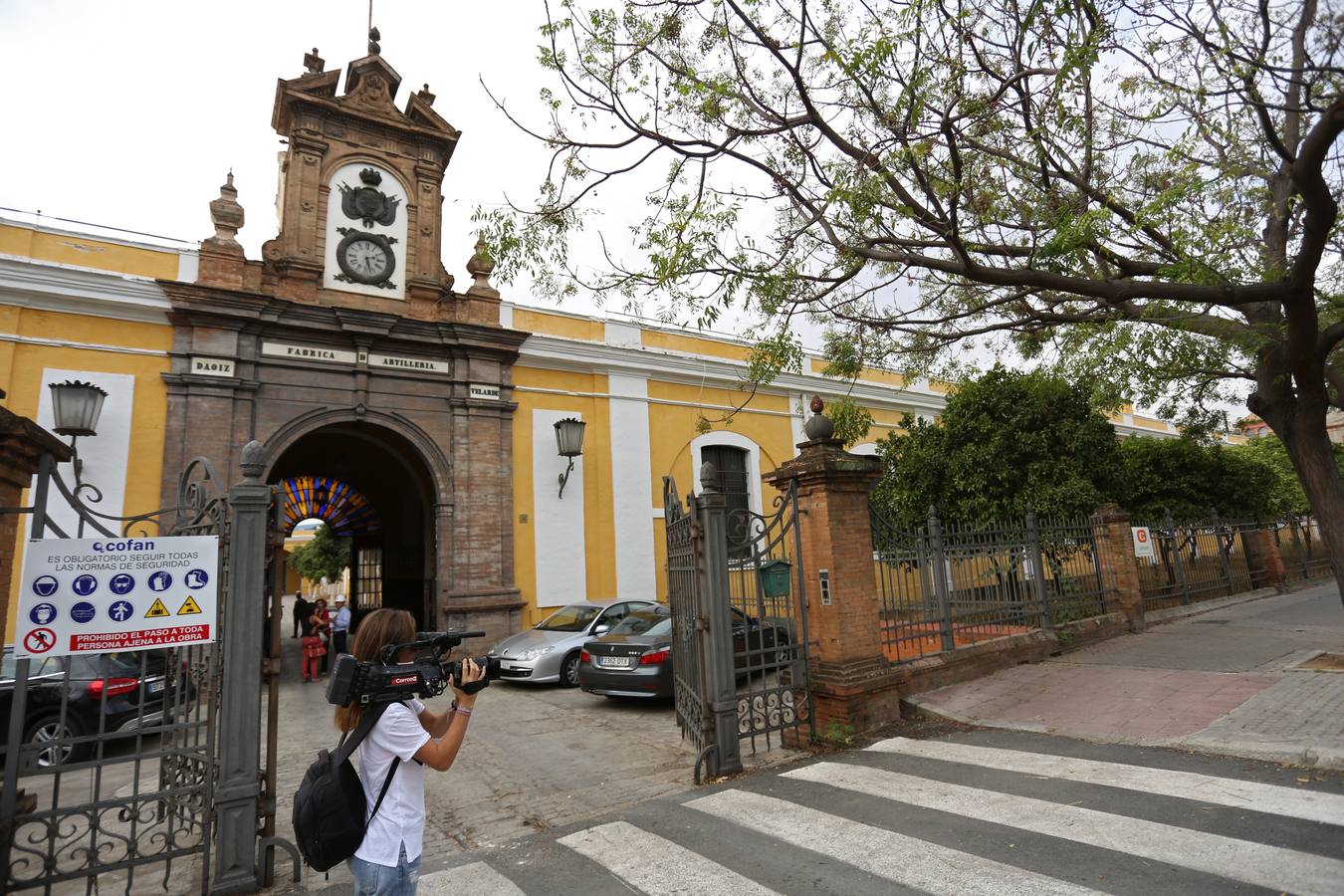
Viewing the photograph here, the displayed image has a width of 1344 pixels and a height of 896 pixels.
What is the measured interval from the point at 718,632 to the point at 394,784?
3.62 m

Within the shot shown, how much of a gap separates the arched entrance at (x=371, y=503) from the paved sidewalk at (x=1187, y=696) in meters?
11.1

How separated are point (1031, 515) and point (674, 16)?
7819 millimetres

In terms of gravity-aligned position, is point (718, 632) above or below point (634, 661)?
above

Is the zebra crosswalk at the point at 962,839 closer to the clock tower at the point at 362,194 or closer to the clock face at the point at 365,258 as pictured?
the clock tower at the point at 362,194

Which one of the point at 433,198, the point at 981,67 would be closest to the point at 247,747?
the point at 981,67

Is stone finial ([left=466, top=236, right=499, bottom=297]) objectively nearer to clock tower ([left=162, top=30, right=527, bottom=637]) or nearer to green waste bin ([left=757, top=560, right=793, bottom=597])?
clock tower ([left=162, top=30, right=527, bottom=637])

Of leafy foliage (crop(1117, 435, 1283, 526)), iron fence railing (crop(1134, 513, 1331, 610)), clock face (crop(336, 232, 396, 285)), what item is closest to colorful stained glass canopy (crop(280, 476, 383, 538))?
clock face (crop(336, 232, 396, 285))

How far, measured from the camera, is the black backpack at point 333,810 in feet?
8.04

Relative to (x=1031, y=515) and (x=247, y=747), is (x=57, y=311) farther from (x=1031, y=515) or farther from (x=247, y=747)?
(x=1031, y=515)

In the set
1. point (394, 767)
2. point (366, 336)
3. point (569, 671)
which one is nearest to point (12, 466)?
point (394, 767)

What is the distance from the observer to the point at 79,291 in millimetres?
10914

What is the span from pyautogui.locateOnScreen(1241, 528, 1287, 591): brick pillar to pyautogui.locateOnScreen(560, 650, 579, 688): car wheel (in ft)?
52.1

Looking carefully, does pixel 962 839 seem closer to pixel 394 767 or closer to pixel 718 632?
pixel 718 632

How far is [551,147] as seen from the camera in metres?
7.15
